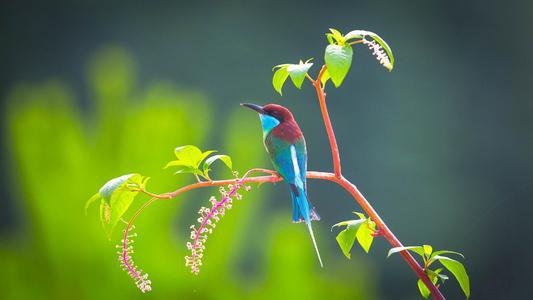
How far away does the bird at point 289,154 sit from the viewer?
1.98 feet

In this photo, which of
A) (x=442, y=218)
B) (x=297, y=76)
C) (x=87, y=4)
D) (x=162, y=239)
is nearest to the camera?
(x=297, y=76)

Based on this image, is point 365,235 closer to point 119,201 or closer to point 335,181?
point 335,181

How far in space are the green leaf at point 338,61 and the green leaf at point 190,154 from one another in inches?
6.0

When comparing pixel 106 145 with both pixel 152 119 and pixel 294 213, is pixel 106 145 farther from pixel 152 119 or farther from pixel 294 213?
pixel 294 213

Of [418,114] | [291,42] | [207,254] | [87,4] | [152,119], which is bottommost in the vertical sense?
[207,254]

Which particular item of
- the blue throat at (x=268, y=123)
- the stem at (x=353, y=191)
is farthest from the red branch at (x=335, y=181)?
the blue throat at (x=268, y=123)

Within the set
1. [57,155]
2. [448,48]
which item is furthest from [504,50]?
[57,155]

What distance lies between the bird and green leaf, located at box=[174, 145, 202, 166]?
0.06 meters

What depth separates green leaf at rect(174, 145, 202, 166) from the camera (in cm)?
60

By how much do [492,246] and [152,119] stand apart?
3.79 ft

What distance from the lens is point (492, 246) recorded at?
205 centimetres

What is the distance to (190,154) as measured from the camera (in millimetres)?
605

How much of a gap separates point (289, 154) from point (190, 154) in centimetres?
10

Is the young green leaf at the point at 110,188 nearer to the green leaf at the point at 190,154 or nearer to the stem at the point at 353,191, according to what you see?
the green leaf at the point at 190,154
